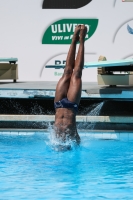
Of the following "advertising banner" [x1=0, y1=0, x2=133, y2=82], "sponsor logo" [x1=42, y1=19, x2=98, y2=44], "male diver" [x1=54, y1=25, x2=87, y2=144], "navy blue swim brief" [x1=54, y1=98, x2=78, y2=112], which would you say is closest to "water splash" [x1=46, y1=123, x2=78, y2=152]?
"male diver" [x1=54, y1=25, x2=87, y2=144]

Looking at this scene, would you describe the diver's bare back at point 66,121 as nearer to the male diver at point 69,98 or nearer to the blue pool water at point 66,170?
the male diver at point 69,98

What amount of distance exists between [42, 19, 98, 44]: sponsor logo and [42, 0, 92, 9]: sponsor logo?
0.30 metres

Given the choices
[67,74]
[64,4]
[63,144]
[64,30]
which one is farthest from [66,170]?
[64,4]

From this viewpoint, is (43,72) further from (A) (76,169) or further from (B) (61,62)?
(A) (76,169)

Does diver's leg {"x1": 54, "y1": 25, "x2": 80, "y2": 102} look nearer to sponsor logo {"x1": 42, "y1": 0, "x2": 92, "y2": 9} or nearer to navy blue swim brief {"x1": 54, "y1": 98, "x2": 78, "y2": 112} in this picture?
navy blue swim brief {"x1": 54, "y1": 98, "x2": 78, "y2": 112}

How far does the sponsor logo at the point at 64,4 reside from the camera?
11719mm

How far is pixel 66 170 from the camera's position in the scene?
5773 mm

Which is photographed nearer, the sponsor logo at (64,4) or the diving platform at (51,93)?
the diving platform at (51,93)

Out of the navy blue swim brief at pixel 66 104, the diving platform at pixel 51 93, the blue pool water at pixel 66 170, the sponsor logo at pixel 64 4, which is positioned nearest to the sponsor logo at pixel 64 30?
the sponsor logo at pixel 64 4

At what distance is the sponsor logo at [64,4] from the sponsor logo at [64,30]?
0.30 meters

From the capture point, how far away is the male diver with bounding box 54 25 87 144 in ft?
21.1

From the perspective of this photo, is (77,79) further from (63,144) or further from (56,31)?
(56,31)

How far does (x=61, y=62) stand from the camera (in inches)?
461

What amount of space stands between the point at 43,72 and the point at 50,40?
70 centimetres
